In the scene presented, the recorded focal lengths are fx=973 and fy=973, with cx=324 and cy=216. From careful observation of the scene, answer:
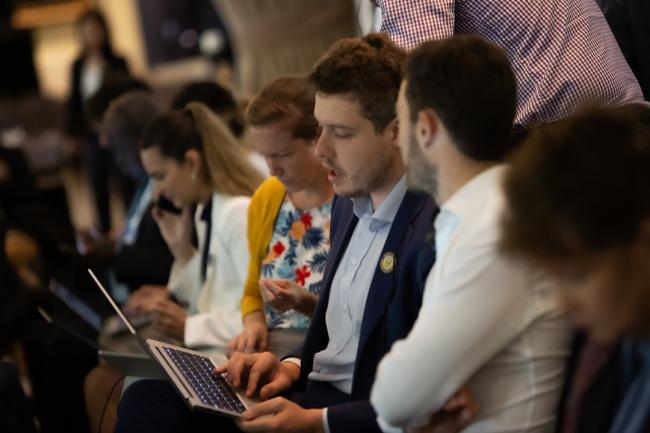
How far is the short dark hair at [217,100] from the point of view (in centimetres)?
346

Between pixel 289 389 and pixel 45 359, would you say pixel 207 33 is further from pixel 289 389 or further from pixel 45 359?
pixel 289 389

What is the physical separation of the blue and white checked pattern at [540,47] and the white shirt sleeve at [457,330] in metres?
0.75

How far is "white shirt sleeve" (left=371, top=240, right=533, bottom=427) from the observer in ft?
4.76

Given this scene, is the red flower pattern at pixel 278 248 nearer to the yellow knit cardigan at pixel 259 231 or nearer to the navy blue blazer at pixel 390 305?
the yellow knit cardigan at pixel 259 231

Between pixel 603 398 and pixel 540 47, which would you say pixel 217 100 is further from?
pixel 603 398

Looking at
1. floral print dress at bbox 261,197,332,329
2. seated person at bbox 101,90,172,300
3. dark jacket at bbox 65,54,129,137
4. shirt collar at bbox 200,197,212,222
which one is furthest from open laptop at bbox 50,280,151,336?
dark jacket at bbox 65,54,129,137

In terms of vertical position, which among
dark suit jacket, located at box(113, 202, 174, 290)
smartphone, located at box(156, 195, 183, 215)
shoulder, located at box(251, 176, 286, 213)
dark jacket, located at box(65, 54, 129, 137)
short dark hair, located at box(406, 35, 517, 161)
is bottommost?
dark jacket, located at box(65, 54, 129, 137)

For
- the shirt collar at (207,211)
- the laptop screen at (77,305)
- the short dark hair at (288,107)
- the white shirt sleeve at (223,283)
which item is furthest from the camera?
the laptop screen at (77,305)

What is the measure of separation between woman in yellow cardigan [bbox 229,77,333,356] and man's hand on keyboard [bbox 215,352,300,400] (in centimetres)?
22

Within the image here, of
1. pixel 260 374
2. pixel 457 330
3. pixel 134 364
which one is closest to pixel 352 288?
pixel 260 374

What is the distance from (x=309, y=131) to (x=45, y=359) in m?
1.31

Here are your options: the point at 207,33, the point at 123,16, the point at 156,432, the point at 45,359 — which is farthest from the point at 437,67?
the point at 123,16

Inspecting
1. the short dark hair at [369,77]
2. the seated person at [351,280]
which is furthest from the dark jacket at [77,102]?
the short dark hair at [369,77]

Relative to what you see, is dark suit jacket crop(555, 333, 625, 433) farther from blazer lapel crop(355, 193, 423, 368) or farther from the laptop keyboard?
Result: the laptop keyboard
